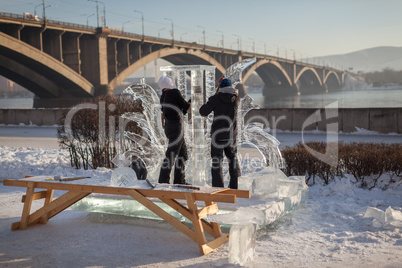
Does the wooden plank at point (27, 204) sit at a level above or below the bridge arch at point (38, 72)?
below

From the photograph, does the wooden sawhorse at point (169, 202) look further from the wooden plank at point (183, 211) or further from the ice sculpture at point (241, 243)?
the ice sculpture at point (241, 243)

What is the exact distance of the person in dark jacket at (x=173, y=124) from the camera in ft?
19.7

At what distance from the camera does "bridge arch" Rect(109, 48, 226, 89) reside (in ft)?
136

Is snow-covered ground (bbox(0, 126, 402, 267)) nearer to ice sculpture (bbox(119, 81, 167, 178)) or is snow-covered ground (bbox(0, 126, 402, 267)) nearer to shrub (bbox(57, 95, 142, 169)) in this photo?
ice sculpture (bbox(119, 81, 167, 178))

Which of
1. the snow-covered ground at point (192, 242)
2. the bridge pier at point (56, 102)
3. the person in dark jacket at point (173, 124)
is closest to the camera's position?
the snow-covered ground at point (192, 242)

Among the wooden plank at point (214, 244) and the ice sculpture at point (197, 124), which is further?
the ice sculpture at point (197, 124)

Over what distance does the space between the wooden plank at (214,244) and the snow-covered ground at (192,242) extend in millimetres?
57

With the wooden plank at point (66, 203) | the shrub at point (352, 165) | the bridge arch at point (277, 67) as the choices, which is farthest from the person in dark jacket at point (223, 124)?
the bridge arch at point (277, 67)

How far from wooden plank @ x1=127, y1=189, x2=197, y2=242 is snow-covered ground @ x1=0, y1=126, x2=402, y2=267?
0.58 ft

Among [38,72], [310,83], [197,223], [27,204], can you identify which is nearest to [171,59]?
[38,72]

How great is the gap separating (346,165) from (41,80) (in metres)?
34.2

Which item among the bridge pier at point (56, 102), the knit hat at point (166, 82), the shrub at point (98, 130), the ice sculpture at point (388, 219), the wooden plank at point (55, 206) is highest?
the bridge pier at point (56, 102)

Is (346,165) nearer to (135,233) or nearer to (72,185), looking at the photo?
(135,233)

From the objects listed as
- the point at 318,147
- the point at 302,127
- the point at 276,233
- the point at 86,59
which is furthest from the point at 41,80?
the point at 276,233
